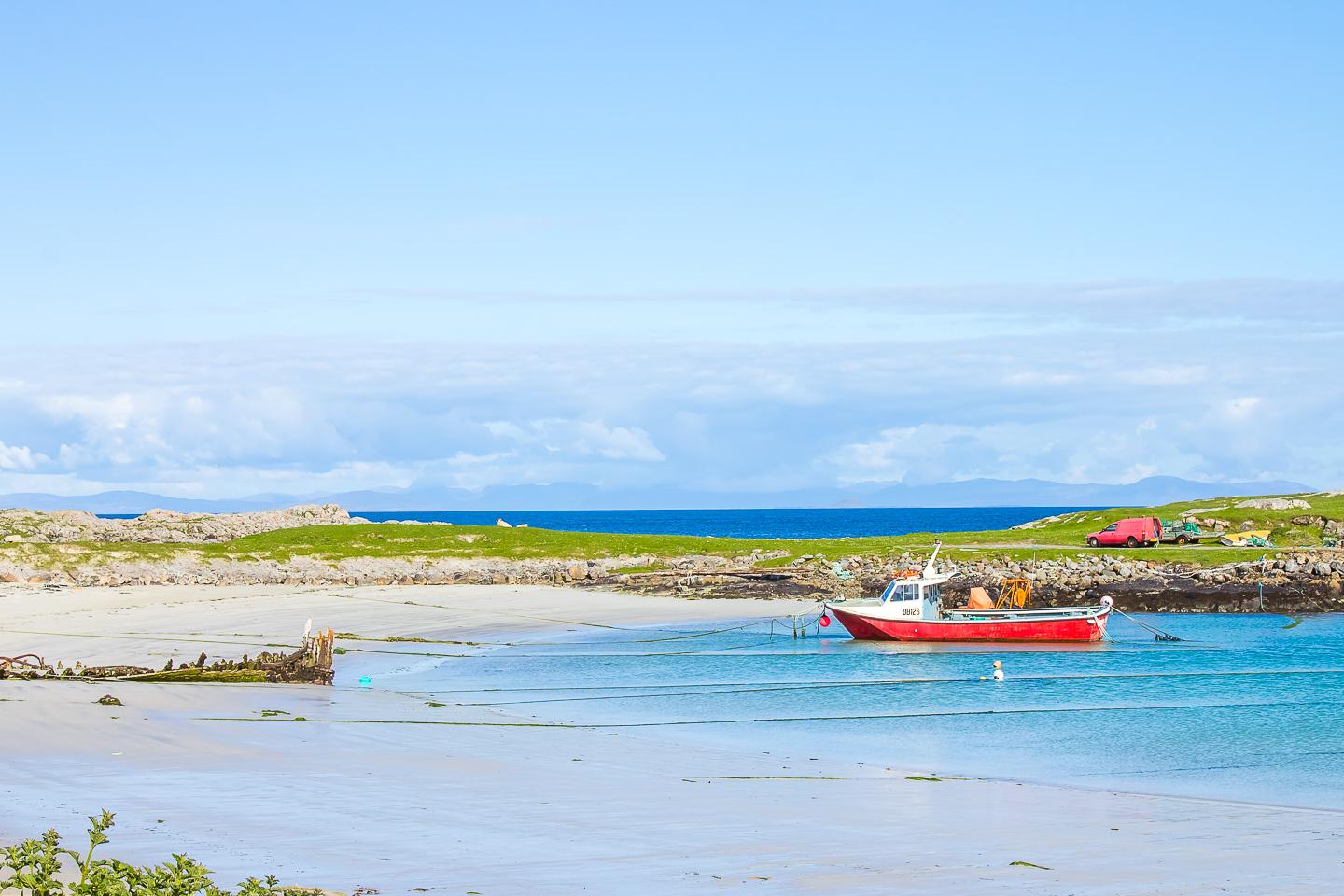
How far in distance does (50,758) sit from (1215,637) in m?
42.5

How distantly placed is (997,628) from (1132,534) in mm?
31485

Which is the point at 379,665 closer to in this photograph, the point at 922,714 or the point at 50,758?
the point at 922,714

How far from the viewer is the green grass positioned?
227 ft

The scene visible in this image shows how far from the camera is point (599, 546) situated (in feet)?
262

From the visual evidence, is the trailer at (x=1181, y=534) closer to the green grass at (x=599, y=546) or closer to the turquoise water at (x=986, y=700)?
the green grass at (x=599, y=546)

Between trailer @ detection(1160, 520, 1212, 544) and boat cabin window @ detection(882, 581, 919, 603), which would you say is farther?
trailer @ detection(1160, 520, 1212, 544)

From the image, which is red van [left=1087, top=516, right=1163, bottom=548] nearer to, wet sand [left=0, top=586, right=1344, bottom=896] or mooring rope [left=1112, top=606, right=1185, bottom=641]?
mooring rope [left=1112, top=606, right=1185, bottom=641]

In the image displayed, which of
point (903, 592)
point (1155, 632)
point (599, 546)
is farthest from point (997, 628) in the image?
point (599, 546)

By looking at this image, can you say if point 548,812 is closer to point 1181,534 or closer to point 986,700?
point 986,700

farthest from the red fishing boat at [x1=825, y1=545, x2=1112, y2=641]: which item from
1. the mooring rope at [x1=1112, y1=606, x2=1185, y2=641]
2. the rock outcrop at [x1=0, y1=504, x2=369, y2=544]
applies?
the rock outcrop at [x1=0, y1=504, x2=369, y2=544]

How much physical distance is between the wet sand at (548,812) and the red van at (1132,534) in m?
55.5

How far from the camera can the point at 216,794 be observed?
57.9ft

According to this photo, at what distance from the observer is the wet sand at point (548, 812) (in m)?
13.7

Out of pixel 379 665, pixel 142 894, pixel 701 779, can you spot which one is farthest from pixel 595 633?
pixel 142 894
